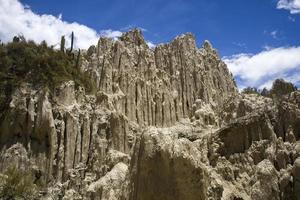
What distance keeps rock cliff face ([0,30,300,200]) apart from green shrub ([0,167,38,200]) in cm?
367

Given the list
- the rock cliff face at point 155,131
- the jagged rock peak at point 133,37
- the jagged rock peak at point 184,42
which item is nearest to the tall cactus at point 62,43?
the rock cliff face at point 155,131

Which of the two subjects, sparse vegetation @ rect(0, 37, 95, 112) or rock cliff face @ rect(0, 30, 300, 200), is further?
sparse vegetation @ rect(0, 37, 95, 112)

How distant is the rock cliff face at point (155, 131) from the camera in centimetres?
1541

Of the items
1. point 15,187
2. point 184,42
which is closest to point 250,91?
point 184,42

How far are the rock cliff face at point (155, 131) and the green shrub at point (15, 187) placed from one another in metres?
3.67

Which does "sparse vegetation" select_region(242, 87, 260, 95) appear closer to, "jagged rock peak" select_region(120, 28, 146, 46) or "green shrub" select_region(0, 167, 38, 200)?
"jagged rock peak" select_region(120, 28, 146, 46)

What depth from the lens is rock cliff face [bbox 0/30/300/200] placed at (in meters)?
15.4

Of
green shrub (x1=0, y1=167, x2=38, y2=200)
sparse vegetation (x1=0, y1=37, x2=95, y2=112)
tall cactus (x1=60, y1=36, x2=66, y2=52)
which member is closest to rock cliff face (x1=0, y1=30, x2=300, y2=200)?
sparse vegetation (x1=0, y1=37, x2=95, y2=112)

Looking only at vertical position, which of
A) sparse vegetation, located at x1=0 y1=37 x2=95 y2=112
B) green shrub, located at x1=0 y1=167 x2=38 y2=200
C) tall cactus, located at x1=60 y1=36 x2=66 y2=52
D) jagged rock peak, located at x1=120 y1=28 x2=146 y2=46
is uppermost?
jagged rock peak, located at x1=120 y1=28 x2=146 y2=46

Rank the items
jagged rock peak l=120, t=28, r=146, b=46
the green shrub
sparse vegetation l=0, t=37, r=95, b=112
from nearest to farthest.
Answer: the green shrub, sparse vegetation l=0, t=37, r=95, b=112, jagged rock peak l=120, t=28, r=146, b=46

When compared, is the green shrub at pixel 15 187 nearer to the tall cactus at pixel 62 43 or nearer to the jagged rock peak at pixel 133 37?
the tall cactus at pixel 62 43

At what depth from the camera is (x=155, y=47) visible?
2409 inches

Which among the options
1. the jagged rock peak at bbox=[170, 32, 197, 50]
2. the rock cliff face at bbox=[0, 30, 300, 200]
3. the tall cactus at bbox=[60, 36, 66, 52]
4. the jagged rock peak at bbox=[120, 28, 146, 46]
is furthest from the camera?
the jagged rock peak at bbox=[170, 32, 197, 50]

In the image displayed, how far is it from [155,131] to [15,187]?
19.9 meters
